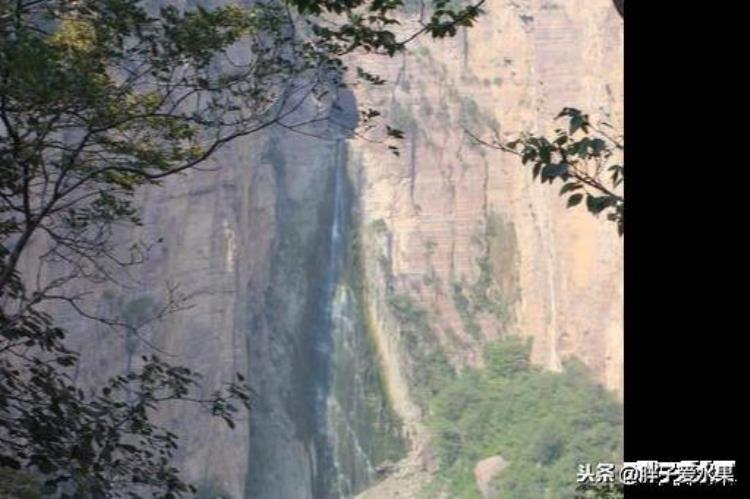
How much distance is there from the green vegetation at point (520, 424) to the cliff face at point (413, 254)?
0.39 meters

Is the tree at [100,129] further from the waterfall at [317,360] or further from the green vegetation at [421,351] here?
the green vegetation at [421,351]

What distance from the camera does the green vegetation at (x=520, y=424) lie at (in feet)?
69.3

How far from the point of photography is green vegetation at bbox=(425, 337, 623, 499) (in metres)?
21.1

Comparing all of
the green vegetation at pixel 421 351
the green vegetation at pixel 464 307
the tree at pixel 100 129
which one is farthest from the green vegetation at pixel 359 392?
the tree at pixel 100 129

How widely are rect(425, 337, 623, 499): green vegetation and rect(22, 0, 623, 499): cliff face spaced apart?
15.3 inches

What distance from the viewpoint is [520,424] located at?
2227 cm

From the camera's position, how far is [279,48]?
3924 millimetres

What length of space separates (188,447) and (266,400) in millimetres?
3566

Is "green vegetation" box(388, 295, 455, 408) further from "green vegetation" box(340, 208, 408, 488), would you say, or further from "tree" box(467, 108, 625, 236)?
"tree" box(467, 108, 625, 236)

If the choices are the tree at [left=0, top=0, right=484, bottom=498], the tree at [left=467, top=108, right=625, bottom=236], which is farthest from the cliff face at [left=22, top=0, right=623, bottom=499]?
the tree at [left=467, top=108, right=625, bottom=236]

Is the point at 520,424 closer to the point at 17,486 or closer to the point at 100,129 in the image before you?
the point at 100,129

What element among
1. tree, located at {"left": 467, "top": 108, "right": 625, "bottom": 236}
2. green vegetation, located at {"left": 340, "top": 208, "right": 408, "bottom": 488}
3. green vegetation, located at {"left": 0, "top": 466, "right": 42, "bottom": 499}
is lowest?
green vegetation, located at {"left": 0, "top": 466, "right": 42, "bottom": 499}
